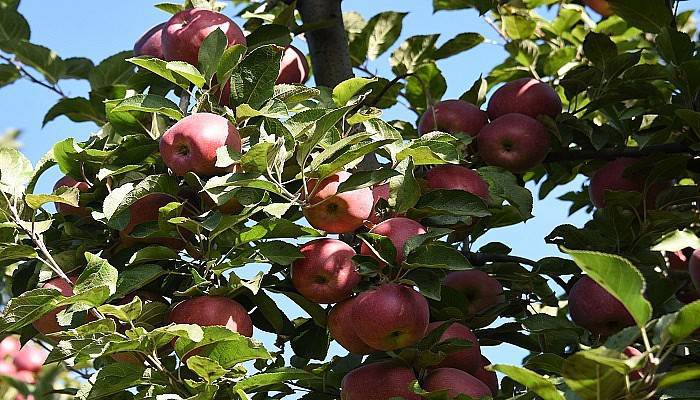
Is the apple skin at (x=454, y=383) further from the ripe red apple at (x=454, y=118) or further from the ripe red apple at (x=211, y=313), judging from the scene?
the ripe red apple at (x=454, y=118)

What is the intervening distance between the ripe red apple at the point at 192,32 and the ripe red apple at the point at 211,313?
509mm

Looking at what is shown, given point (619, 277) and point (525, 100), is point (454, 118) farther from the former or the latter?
point (619, 277)

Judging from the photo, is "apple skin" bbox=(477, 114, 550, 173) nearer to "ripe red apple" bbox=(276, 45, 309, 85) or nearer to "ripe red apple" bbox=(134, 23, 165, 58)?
"ripe red apple" bbox=(276, 45, 309, 85)

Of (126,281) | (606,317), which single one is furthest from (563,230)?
(126,281)

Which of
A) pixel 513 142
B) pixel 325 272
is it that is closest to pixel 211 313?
pixel 325 272

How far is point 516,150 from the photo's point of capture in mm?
2002

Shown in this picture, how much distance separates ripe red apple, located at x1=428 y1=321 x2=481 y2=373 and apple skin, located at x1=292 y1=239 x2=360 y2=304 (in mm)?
168

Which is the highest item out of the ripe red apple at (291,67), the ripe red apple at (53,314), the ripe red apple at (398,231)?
the ripe red apple at (291,67)

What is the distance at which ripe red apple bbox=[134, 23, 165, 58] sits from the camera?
1.98 meters

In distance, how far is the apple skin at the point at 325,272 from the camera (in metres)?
1.49

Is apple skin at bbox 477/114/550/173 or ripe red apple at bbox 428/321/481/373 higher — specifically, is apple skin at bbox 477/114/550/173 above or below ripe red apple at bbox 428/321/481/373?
above

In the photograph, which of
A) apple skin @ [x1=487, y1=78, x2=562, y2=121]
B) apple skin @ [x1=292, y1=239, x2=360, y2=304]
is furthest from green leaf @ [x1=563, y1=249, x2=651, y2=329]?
apple skin @ [x1=487, y1=78, x2=562, y2=121]

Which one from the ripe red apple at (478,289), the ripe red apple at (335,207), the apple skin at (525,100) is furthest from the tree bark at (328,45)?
the ripe red apple at (335,207)

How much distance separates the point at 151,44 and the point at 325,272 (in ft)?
2.51
